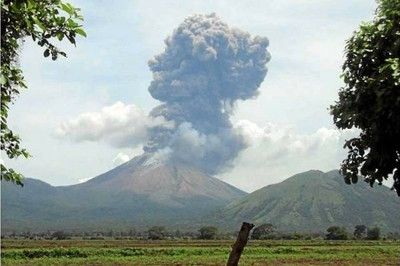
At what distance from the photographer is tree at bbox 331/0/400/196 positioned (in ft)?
47.5

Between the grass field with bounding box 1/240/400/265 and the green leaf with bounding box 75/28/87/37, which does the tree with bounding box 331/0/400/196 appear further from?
the grass field with bounding box 1/240/400/265

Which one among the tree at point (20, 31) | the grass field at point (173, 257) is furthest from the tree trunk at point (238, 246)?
the grass field at point (173, 257)

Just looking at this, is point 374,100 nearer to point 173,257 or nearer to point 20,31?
point 20,31

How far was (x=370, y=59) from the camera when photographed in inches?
628

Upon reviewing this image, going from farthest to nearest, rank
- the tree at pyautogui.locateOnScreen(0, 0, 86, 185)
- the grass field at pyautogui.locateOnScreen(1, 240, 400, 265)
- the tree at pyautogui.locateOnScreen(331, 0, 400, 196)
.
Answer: the grass field at pyautogui.locateOnScreen(1, 240, 400, 265), the tree at pyautogui.locateOnScreen(331, 0, 400, 196), the tree at pyautogui.locateOnScreen(0, 0, 86, 185)

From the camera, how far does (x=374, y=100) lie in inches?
608

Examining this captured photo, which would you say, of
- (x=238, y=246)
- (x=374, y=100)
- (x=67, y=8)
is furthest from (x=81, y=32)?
(x=374, y=100)

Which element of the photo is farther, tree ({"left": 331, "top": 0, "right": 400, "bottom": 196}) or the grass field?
the grass field

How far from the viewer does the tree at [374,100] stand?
14484 millimetres

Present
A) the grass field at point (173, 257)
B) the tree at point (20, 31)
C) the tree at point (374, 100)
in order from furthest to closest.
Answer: the grass field at point (173, 257), the tree at point (374, 100), the tree at point (20, 31)

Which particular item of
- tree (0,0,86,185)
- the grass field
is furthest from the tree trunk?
the grass field

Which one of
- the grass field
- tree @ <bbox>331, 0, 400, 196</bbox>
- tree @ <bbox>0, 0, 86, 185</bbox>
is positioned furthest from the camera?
the grass field

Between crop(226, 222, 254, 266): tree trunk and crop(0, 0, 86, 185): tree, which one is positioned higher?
crop(0, 0, 86, 185): tree

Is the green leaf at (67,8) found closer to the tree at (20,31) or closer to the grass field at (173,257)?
the tree at (20,31)
